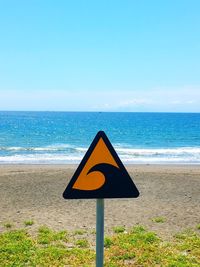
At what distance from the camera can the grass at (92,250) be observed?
229 inches

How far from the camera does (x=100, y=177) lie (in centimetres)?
298

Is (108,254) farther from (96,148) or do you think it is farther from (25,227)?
(96,148)

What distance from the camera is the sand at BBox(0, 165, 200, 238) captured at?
8516 millimetres

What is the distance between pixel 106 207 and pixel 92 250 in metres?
3.88

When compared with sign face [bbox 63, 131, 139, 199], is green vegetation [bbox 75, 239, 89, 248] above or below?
below

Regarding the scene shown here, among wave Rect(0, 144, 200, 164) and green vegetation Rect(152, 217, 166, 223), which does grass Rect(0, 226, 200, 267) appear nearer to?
green vegetation Rect(152, 217, 166, 223)

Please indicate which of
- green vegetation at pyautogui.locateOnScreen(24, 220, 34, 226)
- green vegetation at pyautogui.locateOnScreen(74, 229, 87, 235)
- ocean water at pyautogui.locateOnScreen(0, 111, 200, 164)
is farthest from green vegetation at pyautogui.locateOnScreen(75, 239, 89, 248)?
ocean water at pyautogui.locateOnScreen(0, 111, 200, 164)

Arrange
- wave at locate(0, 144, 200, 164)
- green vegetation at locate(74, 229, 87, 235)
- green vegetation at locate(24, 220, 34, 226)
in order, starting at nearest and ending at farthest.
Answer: green vegetation at locate(74, 229, 87, 235) < green vegetation at locate(24, 220, 34, 226) < wave at locate(0, 144, 200, 164)

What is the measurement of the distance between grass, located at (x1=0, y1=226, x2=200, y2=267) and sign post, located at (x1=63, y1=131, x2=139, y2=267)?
308 centimetres

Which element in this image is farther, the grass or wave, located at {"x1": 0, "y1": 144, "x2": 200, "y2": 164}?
wave, located at {"x1": 0, "y1": 144, "x2": 200, "y2": 164}

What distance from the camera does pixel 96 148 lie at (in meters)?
3.04

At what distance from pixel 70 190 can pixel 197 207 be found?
8152mm

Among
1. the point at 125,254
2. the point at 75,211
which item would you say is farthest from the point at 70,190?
the point at 75,211

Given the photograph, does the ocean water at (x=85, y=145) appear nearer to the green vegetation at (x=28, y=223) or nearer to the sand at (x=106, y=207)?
the sand at (x=106, y=207)
